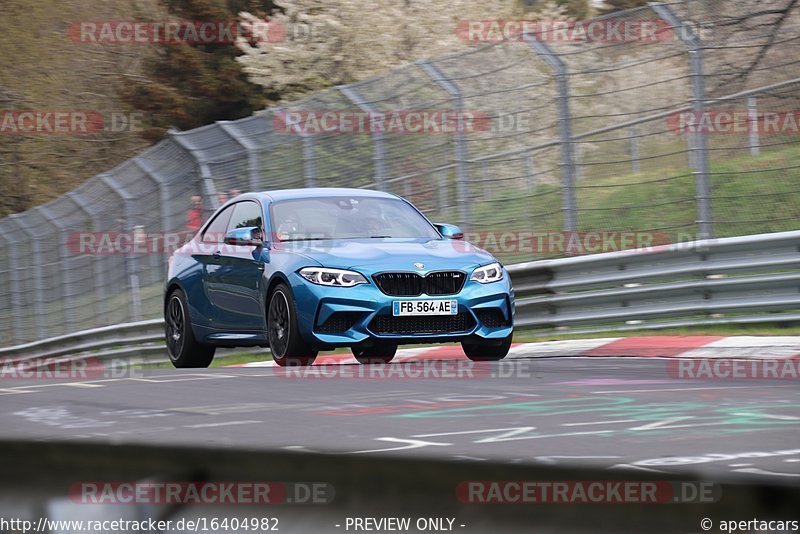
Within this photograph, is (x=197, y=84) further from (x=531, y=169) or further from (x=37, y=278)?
(x=531, y=169)

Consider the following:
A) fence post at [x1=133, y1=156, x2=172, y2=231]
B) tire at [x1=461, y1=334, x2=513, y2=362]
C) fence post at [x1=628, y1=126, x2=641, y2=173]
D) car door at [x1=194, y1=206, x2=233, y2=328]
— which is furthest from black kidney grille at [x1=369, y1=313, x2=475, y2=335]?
fence post at [x1=133, y1=156, x2=172, y2=231]

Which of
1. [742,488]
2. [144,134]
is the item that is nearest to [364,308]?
[742,488]

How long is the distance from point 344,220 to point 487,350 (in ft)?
5.03

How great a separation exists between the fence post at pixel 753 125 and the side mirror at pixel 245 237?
14.1ft

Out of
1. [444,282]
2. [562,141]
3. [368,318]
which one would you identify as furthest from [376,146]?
[368,318]

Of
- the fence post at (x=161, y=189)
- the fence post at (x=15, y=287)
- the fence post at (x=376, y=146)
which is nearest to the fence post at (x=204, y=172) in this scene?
the fence post at (x=161, y=189)

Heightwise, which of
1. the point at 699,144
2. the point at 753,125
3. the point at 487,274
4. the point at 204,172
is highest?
the point at 204,172

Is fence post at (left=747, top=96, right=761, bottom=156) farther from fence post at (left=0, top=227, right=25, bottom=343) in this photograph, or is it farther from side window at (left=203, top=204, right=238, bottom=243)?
fence post at (left=0, top=227, right=25, bottom=343)

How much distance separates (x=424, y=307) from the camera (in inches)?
384

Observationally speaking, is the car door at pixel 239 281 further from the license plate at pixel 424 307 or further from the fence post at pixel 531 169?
the fence post at pixel 531 169

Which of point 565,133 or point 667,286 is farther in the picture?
point 565,133

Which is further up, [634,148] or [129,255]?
[634,148]

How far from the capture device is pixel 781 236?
11156mm

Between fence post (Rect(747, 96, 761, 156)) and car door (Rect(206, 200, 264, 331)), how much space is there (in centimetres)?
424
